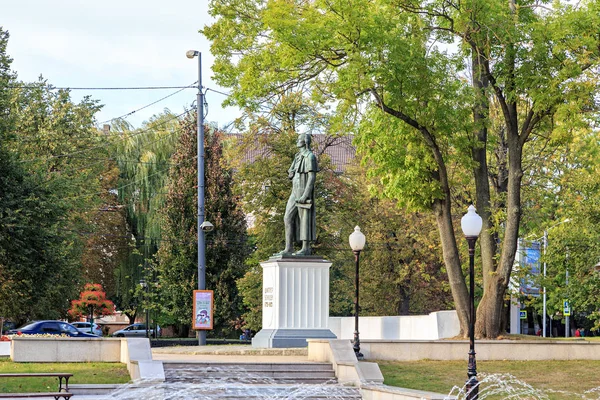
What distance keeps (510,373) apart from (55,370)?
9636 millimetres

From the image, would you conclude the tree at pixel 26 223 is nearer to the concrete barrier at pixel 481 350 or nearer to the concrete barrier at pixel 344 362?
the concrete barrier at pixel 344 362

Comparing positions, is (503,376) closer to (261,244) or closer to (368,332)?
(368,332)

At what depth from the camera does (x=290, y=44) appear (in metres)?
24.5

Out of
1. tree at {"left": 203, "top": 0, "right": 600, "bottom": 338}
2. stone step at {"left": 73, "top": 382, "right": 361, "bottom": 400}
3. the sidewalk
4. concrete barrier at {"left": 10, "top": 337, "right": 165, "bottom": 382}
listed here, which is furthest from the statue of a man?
stone step at {"left": 73, "top": 382, "right": 361, "bottom": 400}

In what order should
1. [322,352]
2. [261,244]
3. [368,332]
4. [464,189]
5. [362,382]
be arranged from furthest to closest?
1. [261,244]
2. [464,189]
3. [368,332]
4. [322,352]
5. [362,382]

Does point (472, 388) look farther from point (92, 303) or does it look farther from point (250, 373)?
point (92, 303)

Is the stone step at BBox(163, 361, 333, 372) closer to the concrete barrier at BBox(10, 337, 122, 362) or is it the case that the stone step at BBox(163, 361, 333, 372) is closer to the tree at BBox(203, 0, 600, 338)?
the concrete barrier at BBox(10, 337, 122, 362)

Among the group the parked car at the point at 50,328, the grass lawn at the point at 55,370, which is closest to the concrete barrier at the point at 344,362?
the grass lawn at the point at 55,370

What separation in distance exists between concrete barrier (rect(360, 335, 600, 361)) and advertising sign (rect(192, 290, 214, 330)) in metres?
12.7

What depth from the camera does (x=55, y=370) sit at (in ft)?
65.9

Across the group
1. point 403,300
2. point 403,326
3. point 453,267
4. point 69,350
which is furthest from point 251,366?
point 403,300

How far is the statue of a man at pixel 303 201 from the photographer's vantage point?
2461cm

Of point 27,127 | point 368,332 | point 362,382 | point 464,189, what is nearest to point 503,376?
point 362,382

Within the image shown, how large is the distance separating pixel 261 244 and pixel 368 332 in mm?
8559
